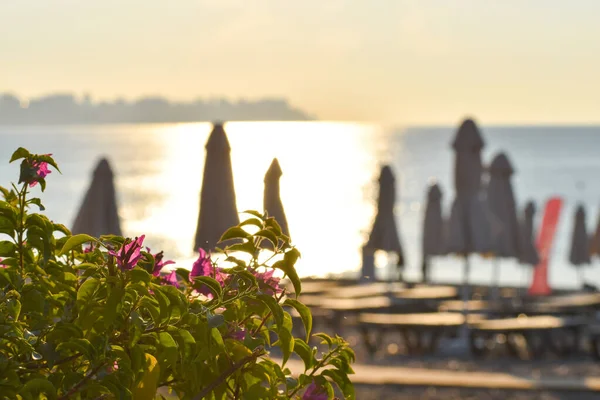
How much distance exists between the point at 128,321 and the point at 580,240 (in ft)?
61.0

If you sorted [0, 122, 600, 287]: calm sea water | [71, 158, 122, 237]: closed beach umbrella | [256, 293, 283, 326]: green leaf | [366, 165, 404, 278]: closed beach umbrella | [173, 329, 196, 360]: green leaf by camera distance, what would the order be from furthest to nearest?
[0, 122, 600, 287]: calm sea water, [366, 165, 404, 278]: closed beach umbrella, [71, 158, 122, 237]: closed beach umbrella, [256, 293, 283, 326]: green leaf, [173, 329, 196, 360]: green leaf

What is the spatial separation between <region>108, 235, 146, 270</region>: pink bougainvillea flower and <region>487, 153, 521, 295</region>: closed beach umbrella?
12262 mm

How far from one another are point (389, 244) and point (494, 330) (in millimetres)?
3666

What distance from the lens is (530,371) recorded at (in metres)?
11.7

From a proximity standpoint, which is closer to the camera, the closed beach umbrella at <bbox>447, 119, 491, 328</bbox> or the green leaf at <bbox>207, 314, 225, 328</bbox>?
the green leaf at <bbox>207, 314, 225, 328</bbox>

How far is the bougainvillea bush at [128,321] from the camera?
1865mm

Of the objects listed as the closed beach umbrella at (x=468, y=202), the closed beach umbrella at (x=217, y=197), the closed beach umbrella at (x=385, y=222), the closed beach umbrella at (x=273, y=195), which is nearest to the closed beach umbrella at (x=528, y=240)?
the closed beach umbrella at (x=468, y=202)

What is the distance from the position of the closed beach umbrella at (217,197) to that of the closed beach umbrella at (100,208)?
2867mm

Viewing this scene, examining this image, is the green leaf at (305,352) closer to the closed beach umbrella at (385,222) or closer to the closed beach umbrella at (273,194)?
the closed beach umbrella at (273,194)

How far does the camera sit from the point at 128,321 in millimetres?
1927

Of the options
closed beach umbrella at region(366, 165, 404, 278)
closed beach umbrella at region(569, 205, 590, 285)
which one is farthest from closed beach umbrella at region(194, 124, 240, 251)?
closed beach umbrella at region(569, 205, 590, 285)

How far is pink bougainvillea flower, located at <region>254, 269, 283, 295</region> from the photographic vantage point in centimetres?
221

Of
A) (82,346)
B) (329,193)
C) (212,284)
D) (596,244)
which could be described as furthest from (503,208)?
(329,193)

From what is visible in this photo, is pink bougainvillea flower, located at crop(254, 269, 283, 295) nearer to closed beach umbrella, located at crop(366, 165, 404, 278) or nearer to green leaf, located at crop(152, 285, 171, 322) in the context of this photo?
green leaf, located at crop(152, 285, 171, 322)
